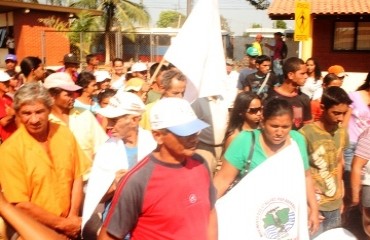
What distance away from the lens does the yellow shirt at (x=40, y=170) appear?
10.5 ft

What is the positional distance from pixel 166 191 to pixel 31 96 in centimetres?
132

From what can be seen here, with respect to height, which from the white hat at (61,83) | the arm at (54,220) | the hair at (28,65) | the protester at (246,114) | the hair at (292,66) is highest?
the hair at (292,66)

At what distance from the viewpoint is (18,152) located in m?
3.25

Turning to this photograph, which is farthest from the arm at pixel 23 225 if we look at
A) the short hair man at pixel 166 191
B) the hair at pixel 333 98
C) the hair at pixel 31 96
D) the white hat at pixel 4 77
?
the white hat at pixel 4 77

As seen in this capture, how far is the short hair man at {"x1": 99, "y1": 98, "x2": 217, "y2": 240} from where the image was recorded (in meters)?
2.59

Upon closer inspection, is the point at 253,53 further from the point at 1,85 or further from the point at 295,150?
the point at 295,150

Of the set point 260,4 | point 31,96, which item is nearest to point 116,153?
point 31,96

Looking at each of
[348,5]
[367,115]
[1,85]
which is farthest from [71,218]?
[348,5]

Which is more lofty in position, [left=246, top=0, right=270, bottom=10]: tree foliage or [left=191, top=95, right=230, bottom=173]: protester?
[left=246, top=0, right=270, bottom=10]: tree foliage

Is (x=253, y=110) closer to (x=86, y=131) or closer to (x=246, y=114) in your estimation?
(x=246, y=114)

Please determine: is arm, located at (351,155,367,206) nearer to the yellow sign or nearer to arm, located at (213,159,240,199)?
arm, located at (213,159,240,199)

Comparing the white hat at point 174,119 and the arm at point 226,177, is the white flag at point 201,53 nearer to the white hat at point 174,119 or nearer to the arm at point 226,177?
the arm at point 226,177

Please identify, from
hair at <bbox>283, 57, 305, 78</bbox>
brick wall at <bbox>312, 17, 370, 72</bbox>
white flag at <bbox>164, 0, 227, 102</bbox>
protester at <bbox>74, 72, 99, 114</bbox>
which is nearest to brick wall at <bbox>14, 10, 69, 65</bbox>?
brick wall at <bbox>312, 17, 370, 72</bbox>

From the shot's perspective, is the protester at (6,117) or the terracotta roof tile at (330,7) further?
the terracotta roof tile at (330,7)
